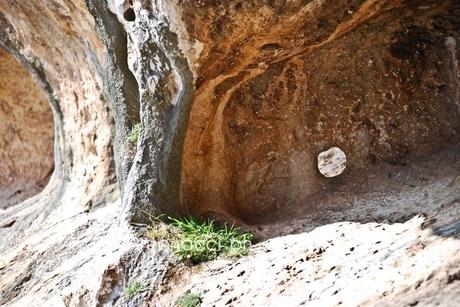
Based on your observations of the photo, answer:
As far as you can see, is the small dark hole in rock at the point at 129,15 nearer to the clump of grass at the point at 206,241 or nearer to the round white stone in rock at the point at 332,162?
the clump of grass at the point at 206,241

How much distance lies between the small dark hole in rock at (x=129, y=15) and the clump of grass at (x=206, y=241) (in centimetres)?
168

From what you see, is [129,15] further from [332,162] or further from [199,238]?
[332,162]

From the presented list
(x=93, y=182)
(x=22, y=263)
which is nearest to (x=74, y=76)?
(x=93, y=182)

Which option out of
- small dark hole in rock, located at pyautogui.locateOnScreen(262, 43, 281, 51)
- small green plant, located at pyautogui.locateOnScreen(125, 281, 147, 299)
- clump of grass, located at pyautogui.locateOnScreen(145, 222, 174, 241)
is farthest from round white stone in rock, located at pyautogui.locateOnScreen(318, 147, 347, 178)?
small green plant, located at pyautogui.locateOnScreen(125, 281, 147, 299)

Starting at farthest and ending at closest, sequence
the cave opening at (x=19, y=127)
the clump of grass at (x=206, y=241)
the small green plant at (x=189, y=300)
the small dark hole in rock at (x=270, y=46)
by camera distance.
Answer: the cave opening at (x=19, y=127), the small dark hole in rock at (x=270, y=46), the clump of grass at (x=206, y=241), the small green plant at (x=189, y=300)

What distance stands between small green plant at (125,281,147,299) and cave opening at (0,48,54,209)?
17.7 feet

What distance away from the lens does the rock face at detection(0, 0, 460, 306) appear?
3.63 m

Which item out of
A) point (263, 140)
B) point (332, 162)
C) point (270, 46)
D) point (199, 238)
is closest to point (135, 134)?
point (263, 140)

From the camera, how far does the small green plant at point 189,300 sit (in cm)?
347

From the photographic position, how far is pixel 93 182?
582cm

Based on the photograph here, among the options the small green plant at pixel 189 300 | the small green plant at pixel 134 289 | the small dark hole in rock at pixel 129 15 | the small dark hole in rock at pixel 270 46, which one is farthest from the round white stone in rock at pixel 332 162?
the small dark hole in rock at pixel 129 15

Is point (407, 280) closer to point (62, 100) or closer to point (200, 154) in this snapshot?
point (200, 154)

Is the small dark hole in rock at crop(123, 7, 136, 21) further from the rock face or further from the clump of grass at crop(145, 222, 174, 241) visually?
the clump of grass at crop(145, 222, 174, 241)

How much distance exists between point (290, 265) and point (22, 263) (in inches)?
113
